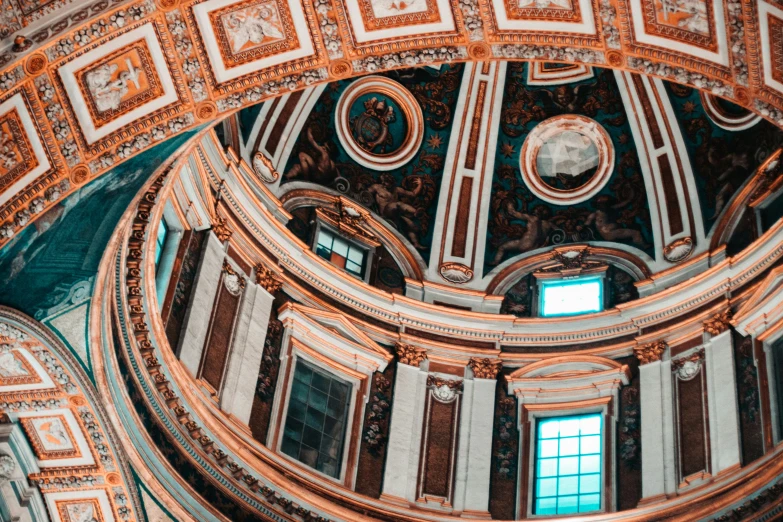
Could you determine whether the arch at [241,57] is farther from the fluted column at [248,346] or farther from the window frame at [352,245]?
the window frame at [352,245]

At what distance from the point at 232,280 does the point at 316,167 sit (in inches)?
159

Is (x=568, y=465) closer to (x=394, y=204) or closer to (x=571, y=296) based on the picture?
(x=571, y=296)

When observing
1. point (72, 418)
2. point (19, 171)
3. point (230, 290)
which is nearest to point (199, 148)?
point (230, 290)

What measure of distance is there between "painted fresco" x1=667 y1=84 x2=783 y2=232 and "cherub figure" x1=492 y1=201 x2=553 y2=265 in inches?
123

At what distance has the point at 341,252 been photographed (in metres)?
25.6

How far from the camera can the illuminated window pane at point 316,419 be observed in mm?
22344

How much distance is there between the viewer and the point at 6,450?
18.6 meters

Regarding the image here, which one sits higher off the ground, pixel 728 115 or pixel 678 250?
pixel 728 115

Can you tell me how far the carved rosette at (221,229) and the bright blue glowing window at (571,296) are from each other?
6.42 meters

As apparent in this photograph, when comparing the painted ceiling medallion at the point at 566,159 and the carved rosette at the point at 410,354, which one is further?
the painted ceiling medallion at the point at 566,159

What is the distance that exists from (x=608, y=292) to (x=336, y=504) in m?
7.24

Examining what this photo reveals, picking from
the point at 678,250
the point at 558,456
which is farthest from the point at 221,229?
the point at 678,250

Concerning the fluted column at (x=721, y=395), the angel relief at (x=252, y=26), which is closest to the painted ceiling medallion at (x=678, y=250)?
the fluted column at (x=721, y=395)

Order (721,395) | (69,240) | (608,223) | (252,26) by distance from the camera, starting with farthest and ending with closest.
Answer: (608,223), (721,395), (69,240), (252,26)
